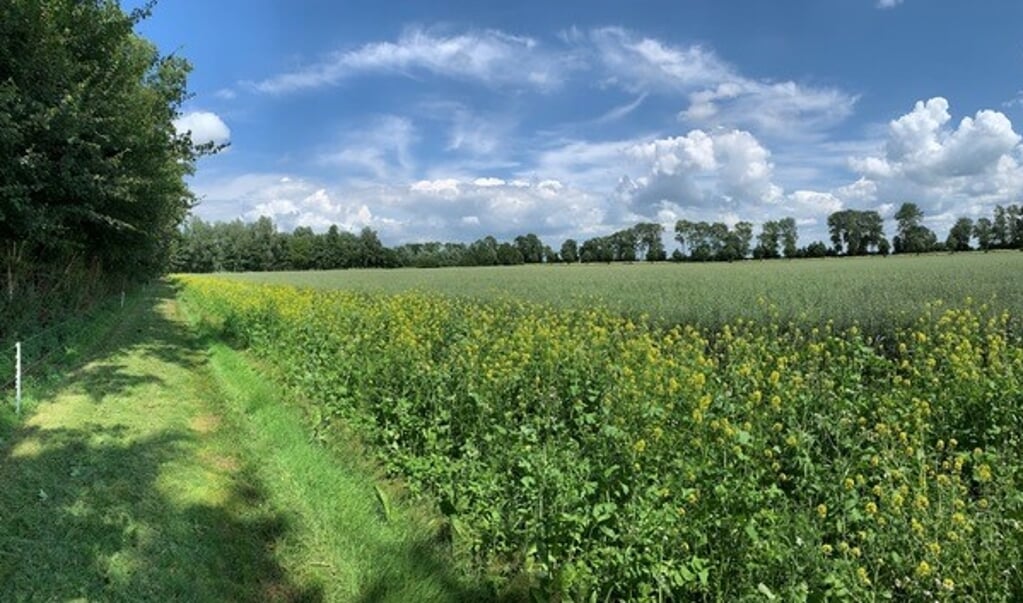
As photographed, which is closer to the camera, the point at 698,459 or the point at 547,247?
the point at 698,459

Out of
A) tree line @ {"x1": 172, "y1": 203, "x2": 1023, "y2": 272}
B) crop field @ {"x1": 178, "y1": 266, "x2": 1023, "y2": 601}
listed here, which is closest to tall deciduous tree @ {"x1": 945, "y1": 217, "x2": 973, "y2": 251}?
tree line @ {"x1": 172, "y1": 203, "x2": 1023, "y2": 272}

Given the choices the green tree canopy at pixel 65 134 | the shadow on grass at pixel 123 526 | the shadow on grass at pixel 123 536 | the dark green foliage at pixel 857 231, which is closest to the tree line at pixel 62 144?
the green tree canopy at pixel 65 134

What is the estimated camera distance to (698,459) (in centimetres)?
423

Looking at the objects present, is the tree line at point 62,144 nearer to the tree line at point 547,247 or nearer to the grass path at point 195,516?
the grass path at point 195,516

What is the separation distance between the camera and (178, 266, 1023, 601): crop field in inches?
132

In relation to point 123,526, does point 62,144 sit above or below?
above

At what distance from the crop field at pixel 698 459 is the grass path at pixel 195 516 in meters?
0.52

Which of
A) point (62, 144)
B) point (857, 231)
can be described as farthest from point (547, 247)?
point (62, 144)

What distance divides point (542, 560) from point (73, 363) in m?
12.1

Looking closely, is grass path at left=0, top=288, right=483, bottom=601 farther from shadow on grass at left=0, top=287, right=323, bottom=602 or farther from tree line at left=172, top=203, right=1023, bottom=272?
tree line at left=172, top=203, right=1023, bottom=272

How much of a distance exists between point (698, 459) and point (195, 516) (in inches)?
171

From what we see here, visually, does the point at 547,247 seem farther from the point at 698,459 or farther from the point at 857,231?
the point at 698,459

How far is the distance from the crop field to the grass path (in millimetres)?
523

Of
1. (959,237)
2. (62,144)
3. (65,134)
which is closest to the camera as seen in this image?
(65,134)
